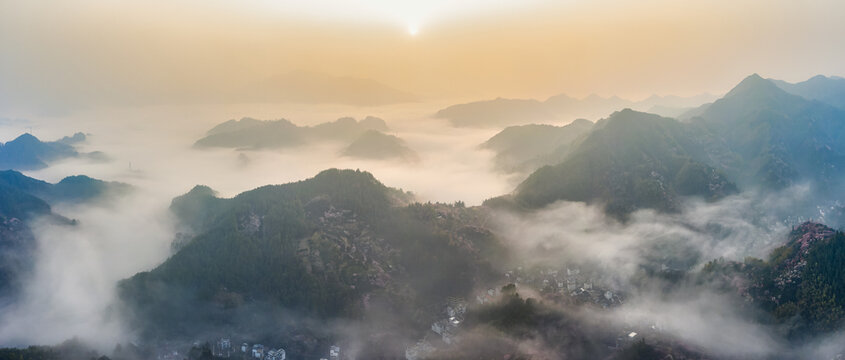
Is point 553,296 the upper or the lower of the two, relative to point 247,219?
lower

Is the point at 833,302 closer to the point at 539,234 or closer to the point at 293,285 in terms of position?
the point at 539,234

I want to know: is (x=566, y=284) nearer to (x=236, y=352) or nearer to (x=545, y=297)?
(x=545, y=297)

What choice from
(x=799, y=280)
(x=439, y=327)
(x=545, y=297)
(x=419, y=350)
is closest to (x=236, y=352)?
(x=419, y=350)

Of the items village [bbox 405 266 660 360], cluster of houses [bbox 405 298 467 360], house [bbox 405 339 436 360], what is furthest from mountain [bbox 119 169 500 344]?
house [bbox 405 339 436 360]

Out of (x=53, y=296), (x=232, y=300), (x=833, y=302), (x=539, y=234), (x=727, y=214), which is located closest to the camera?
(x=833, y=302)

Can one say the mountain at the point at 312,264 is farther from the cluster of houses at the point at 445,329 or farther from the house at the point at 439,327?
the cluster of houses at the point at 445,329

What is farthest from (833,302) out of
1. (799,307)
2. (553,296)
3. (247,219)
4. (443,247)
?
(247,219)

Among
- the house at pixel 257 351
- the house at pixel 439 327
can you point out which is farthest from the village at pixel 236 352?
the house at pixel 439 327
